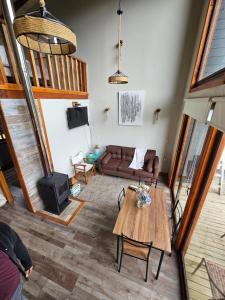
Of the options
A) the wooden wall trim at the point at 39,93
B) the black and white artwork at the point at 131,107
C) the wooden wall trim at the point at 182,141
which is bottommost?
the wooden wall trim at the point at 182,141

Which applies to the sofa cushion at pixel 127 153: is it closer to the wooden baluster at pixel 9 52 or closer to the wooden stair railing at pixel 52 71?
the wooden stair railing at pixel 52 71

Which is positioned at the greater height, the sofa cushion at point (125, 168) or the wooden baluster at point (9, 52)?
the wooden baluster at point (9, 52)

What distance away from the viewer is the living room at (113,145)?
5.41 ft

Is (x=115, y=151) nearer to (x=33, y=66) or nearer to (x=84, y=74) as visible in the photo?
(x=84, y=74)

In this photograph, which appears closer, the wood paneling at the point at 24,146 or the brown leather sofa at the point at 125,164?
the wood paneling at the point at 24,146

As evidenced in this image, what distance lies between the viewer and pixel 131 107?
3785 millimetres

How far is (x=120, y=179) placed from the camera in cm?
387

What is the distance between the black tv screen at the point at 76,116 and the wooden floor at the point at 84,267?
226 centimetres

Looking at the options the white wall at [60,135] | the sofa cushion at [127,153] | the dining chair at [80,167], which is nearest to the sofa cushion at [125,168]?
the sofa cushion at [127,153]

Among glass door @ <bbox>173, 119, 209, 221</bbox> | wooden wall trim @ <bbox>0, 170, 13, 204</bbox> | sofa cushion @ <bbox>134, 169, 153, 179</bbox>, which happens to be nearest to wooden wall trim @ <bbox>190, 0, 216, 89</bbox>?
glass door @ <bbox>173, 119, 209, 221</bbox>

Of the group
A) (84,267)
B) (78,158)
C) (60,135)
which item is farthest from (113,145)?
(84,267)

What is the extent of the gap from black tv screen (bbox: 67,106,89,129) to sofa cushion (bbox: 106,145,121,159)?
1.10 metres

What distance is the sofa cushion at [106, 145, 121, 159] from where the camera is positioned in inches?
164

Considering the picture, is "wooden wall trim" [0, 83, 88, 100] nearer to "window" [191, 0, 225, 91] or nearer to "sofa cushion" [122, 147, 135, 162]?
"sofa cushion" [122, 147, 135, 162]
